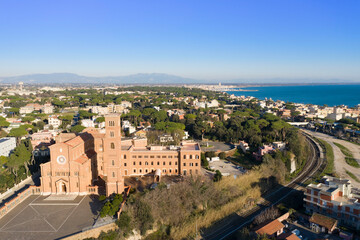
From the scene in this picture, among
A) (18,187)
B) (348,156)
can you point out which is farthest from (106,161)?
(348,156)

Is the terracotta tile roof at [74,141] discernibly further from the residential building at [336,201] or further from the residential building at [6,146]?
the residential building at [336,201]

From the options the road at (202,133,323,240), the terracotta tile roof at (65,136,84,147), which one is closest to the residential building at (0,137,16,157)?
the terracotta tile roof at (65,136,84,147)

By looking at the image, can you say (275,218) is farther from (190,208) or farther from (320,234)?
(190,208)

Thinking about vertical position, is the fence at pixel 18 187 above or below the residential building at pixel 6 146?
below

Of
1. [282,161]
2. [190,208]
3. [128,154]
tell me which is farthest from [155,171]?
[282,161]

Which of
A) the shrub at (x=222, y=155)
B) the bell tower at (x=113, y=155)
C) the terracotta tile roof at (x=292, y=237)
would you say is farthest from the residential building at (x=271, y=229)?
the shrub at (x=222, y=155)

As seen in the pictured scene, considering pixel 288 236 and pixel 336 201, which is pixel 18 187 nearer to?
pixel 288 236

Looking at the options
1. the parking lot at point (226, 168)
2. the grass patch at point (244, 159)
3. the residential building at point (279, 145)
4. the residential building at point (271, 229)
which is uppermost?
the residential building at point (279, 145)
